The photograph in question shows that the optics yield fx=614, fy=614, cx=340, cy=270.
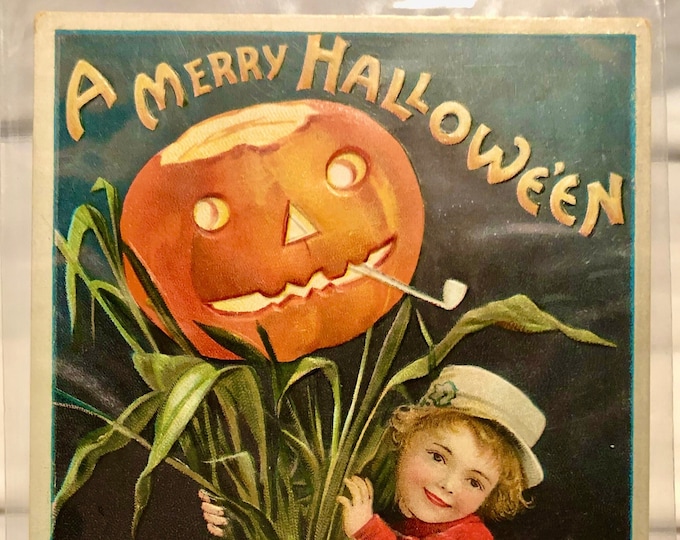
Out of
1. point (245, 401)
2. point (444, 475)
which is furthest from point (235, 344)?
point (444, 475)

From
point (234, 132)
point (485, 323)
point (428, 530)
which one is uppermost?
point (234, 132)

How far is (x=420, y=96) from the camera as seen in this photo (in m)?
0.34

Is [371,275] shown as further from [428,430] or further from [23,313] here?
[23,313]

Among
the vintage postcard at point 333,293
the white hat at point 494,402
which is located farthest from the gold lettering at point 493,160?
the white hat at point 494,402

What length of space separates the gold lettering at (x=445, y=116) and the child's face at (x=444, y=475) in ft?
0.52

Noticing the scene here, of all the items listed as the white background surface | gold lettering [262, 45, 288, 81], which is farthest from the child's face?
gold lettering [262, 45, 288, 81]

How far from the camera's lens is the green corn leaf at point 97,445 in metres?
0.33

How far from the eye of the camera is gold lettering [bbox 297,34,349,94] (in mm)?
337

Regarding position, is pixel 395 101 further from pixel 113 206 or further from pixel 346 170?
pixel 113 206

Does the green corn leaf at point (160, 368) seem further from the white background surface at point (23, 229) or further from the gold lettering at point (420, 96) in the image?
the gold lettering at point (420, 96)

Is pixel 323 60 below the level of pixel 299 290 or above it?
above

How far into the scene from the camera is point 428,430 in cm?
33

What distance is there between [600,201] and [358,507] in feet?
0.70

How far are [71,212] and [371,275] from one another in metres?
0.17
